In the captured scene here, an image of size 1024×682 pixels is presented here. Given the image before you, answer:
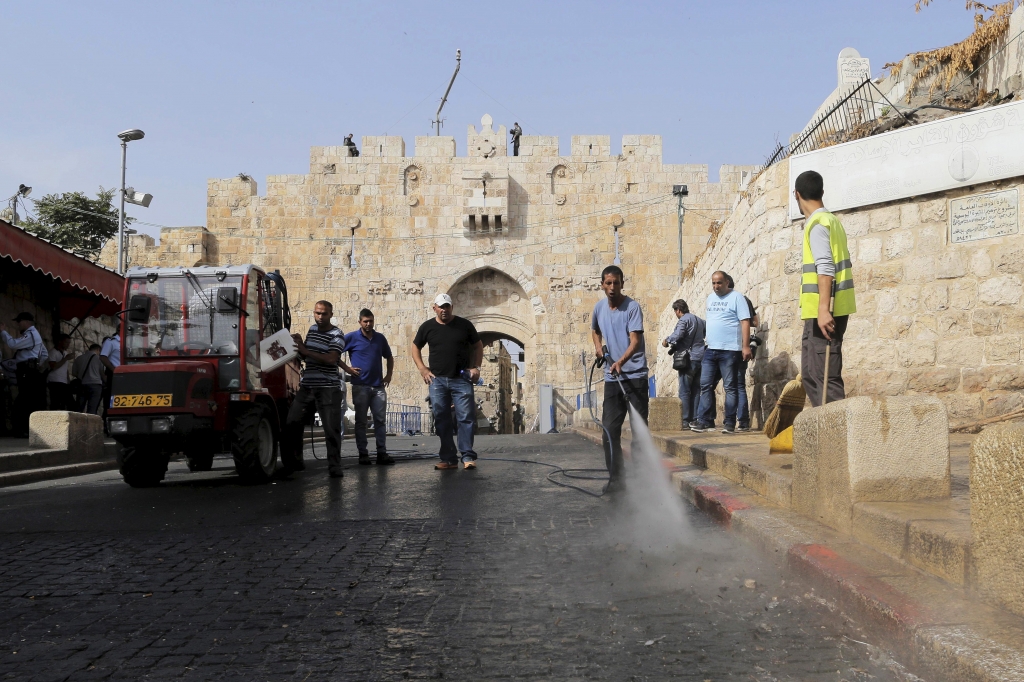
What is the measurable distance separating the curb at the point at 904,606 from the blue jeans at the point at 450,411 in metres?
5.17

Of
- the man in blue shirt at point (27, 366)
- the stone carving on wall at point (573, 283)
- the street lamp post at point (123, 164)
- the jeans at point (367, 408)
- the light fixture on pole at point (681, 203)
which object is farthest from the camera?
the stone carving on wall at point (573, 283)

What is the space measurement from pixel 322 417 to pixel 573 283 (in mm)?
20402

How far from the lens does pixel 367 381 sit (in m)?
10.7

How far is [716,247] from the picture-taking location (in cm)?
1552

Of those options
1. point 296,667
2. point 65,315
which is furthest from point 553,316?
point 296,667

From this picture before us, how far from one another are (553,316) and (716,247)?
1388cm

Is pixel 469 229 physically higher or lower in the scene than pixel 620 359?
higher

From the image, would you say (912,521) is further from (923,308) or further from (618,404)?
(923,308)

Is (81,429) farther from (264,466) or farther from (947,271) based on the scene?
(947,271)

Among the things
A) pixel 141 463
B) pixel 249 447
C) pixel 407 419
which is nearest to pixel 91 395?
pixel 141 463

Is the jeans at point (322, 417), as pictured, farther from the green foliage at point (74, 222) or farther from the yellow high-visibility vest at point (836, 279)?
the green foliage at point (74, 222)

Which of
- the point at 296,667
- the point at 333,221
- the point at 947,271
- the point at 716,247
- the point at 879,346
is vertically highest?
the point at 333,221

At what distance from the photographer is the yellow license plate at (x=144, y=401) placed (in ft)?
26.8

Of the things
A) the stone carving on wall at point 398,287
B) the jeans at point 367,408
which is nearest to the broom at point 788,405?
the jeans at point 367,408
